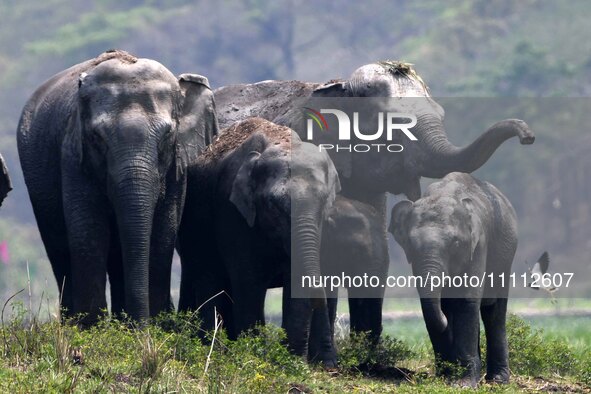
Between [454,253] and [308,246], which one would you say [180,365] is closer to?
[308,246]

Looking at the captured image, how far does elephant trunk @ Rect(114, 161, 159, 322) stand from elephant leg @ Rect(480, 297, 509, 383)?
350cm

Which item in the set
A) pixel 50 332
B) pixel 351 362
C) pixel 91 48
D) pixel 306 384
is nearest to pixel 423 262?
pixel 351 362

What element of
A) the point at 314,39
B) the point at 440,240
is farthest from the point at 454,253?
the point at 314,39

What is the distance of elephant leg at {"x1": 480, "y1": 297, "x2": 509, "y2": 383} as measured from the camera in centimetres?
1730

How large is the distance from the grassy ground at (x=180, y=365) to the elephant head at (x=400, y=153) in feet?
6.25

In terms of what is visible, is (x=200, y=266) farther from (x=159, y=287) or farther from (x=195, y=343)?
(x=195, y=343)

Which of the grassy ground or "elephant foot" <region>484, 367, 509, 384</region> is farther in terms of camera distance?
"elephant foot" <region>484, 367, 509, 384</region>

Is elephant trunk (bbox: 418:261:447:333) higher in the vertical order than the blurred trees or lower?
lower

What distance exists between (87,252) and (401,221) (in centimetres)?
290

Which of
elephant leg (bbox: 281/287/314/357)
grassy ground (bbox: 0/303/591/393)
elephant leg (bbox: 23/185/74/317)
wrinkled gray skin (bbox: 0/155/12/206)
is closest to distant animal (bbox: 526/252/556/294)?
grassy ground (bbox: 0/303/591/393)

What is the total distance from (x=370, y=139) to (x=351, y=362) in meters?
2.94

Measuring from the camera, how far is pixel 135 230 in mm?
15609

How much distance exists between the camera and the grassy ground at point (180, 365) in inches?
526

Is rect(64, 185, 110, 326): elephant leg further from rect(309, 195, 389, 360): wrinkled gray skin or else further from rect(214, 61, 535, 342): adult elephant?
rect(214, 61, 535, 342): adult elephant
